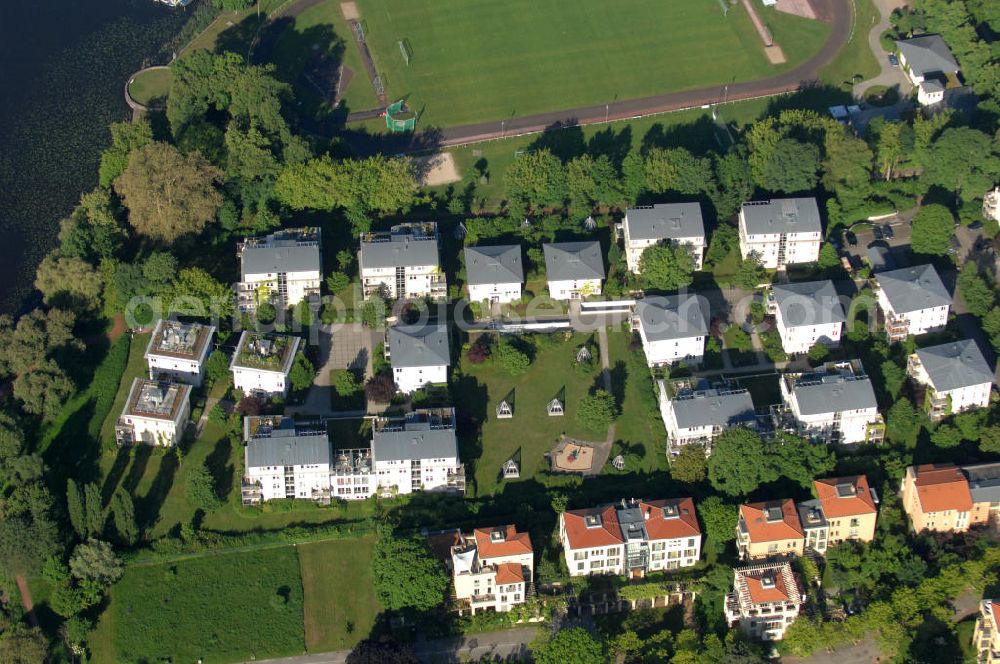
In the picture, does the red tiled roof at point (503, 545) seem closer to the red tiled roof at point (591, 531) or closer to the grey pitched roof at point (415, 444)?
the red tiled roof at point (591, 531)

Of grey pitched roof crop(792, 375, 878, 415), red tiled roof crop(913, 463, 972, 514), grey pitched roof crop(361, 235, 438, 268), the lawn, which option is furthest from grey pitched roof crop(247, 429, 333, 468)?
red tiled roof crop(913, 463, 972, 514)

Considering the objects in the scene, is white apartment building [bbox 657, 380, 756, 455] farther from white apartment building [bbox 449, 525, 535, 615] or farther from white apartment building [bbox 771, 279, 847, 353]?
white apartment building [bbox 449, 525, 535, 615]

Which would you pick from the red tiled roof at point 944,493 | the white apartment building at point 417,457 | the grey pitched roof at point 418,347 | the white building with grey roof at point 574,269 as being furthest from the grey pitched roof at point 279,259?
the red tiled roof at point 944,493

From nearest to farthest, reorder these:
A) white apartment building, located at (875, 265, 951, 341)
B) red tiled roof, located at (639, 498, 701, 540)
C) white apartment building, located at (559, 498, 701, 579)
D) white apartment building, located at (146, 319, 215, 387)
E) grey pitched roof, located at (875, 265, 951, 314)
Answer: white apartment building, located at (559, 498, 701, 579) → red tiled roof, located at (639, 498, 701, 540) → grey pitched roof, located at (875, 265, 951, 314) → white apartment building, located at (875, 265, 951, 341) → white apartment building, located at (146, 319, 215, 387)

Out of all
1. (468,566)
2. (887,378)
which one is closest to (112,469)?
(468,566)

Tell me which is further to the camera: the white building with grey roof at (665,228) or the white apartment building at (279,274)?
the white building with grey roof at (665,228)
